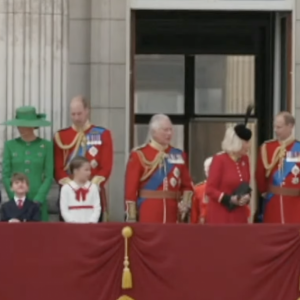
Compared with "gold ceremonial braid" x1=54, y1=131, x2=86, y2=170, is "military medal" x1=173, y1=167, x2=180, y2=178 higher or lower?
lower

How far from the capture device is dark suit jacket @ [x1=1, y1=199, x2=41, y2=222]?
13.9 metres

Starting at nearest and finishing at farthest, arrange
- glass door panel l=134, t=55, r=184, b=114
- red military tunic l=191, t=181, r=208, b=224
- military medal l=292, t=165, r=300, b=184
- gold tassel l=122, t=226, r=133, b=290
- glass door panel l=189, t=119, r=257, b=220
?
gold tassel l=122, t=226, r=133, b=290
military medal l=292, t=165, r=300, b=184
red military tunic l=191, t=181, r=208, b=224
glass door panel l=134, t=55, r=184, b=114
glass door panel l=189, t=119, r=257, b=220

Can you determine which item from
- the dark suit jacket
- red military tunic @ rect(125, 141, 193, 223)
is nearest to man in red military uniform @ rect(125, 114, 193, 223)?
red military tunic @ rect(125, 141, 193, 223)

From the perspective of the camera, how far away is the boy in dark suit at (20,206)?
13.9m

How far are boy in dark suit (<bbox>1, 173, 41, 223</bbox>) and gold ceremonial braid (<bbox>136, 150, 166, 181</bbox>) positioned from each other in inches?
45.6

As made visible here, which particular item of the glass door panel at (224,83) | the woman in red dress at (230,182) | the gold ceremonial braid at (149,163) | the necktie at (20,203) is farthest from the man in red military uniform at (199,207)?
the glass door panel at (224,83)

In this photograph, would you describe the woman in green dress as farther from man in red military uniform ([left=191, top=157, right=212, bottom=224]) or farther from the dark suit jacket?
man in red military uniform ([left=191, top=157, right=212, bottom=224])

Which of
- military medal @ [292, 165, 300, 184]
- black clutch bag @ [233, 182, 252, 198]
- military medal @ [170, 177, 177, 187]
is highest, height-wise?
military medal @ [292, 165, 300, 184]

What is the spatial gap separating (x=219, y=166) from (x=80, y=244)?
1715 mm

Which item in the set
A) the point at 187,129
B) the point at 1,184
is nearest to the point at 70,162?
the point at 1,184

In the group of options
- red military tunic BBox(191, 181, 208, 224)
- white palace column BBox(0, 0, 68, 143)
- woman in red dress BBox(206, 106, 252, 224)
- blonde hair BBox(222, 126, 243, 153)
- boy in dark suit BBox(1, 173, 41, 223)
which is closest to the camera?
boy in dark suit BBox(1, 173, 41, 223)

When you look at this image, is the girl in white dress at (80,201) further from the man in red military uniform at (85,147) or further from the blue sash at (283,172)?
the blue sash at (283,172)

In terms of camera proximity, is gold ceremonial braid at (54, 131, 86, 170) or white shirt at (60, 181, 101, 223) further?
gold ceremonial braid at (54, 131, 86, 170)

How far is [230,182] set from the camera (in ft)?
46.1
